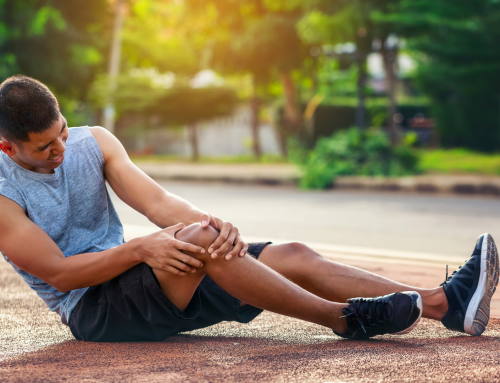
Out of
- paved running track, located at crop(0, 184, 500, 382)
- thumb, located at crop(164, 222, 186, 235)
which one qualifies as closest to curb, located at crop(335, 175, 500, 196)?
paved running track, located at crop(0, 184, 500, 382)

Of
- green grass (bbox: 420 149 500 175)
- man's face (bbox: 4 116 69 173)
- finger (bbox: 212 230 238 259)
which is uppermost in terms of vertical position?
man's face (bbox: 4 116 69 173)

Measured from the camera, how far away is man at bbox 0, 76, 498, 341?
7.50 ft

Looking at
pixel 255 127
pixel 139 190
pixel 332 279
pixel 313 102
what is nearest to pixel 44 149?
pixel 139 190

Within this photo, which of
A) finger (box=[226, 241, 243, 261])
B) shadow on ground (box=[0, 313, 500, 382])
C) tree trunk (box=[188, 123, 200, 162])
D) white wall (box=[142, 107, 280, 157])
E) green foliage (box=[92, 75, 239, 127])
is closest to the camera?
shadow on ground (box=[0, 313, 500, 382])

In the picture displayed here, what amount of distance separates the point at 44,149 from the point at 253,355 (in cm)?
109

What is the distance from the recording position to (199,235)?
2.32m

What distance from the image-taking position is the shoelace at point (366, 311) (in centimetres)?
244

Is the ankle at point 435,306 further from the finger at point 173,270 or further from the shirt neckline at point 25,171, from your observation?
the shirt neckline at point 25,171

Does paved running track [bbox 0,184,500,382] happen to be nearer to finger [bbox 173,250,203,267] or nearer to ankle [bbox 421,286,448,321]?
ankle [bbox 421,286,448,321]

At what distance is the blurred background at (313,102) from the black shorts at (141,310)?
2.79 metres

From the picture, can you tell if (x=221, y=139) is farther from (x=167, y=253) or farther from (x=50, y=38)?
(x=167, y=253)

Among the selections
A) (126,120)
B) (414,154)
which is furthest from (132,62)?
(414,154)

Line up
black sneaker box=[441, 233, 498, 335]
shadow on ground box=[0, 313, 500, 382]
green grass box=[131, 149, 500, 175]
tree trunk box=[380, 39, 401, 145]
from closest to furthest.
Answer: shadow on ground box=[0, 313, 500, 382], black sneaker box=[441, 233, 498, 335], green grass box=[131, 149, 500, 175], tree trunk box=[380, 39, 401, 145]

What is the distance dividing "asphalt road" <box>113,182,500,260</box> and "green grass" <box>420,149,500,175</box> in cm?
286
